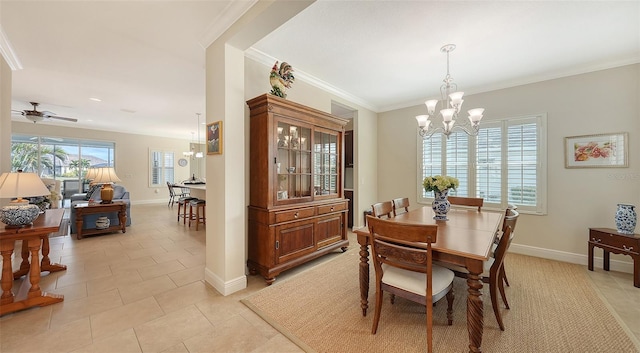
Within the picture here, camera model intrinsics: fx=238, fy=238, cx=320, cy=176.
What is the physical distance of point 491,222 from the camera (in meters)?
2.45

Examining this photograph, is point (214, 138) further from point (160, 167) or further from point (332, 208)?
point (160, 167)

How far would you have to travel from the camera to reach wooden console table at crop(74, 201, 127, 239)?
4.24 meters

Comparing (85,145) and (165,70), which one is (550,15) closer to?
(165,70)

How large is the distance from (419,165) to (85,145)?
10.1 metres

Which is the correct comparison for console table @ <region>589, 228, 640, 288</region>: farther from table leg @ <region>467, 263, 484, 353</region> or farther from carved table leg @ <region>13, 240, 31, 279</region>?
carved table leg @ <region>13, 240, 31, 279</region>

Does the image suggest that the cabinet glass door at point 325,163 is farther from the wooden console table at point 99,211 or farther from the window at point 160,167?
the window at point 160,167

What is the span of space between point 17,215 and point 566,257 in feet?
20.7

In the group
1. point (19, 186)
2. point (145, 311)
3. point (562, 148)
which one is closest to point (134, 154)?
point (19, 186)

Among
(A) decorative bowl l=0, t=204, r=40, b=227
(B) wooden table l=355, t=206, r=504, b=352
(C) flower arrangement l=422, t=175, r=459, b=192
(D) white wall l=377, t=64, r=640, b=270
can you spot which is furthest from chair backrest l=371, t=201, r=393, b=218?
(A) decorative bowl l=0, t=204, r=40, b=227

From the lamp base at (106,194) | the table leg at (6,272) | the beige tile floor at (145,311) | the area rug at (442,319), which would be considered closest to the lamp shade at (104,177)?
the lamp base at (106,194)

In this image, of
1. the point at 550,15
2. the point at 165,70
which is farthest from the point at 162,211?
the point at 550,15

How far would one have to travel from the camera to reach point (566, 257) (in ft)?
11.0

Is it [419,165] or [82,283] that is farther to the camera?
[419,165]

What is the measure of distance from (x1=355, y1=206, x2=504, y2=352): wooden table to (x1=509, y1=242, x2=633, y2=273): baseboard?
178 cm
